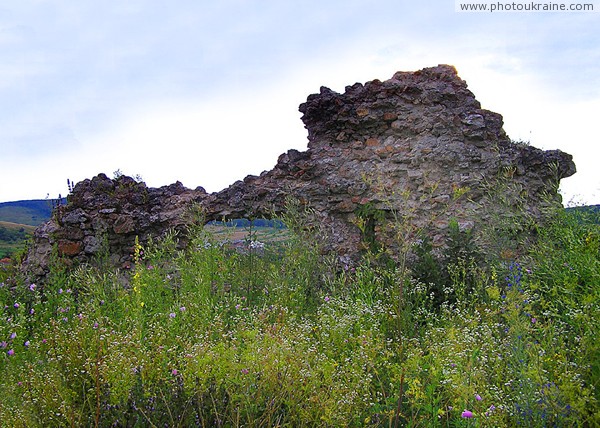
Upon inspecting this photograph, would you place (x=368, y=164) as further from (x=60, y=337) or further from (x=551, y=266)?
(x=60, y=337)

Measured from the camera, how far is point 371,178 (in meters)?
9.84

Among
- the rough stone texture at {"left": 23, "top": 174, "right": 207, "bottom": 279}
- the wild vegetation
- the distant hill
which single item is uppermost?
the distant hill

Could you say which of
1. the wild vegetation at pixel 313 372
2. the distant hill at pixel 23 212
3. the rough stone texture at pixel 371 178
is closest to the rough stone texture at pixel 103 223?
the rough stone texture at pixel 371 178

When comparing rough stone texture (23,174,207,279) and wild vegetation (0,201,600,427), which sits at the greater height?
rough stone texture (23,174,207,279)

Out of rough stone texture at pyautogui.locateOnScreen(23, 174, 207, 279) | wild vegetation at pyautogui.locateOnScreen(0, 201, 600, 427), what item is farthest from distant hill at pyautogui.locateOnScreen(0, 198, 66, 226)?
wild vegetation at pyautogui.locateOnScreen(0, 201, 600, 427)

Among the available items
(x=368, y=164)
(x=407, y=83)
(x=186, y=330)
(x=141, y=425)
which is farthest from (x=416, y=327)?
(x=407, y=83)

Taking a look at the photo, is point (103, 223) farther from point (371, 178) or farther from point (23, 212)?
point (23, 212)

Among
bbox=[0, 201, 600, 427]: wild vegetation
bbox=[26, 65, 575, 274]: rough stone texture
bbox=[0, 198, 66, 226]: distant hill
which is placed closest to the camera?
bbox=[0, 201, 600, 427]: wild vegetation

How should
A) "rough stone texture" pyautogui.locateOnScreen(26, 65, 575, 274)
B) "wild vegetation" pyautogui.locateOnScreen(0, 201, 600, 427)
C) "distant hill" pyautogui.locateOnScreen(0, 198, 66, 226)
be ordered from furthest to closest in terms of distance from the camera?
"distant hill" pyautogui.locateOnScreen(0, 198, 66, 226)
"rough stone texture" pyautogui.locateOnScreen(26, 65, 575, 274)
"wild vegetation" pyautogui.locateOnScreen(0, 201, 600, 427)

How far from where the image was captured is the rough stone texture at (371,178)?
952 cm

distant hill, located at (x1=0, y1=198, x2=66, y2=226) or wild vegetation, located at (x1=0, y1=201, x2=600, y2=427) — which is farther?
distant hill, located at (x1=0, y1=198, x2=66, y2=226)

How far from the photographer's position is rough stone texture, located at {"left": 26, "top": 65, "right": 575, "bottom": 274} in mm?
9516

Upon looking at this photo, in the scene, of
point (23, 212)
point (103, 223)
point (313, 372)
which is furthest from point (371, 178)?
point (23, 212)

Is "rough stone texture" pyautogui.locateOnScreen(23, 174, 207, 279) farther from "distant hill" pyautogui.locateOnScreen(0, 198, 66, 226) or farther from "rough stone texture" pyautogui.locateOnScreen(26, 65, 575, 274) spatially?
"distant hill" pyautogui.locateOnScreen(0, 198, 66, 226)
